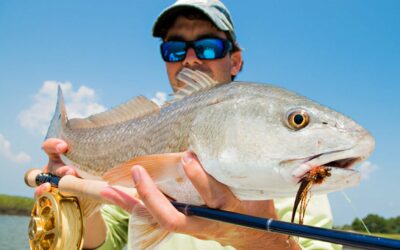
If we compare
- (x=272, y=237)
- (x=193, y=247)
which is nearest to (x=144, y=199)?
(x=272, y=237)

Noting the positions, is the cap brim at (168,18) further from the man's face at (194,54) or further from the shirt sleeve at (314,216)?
the shirt sleeve at (314,216)

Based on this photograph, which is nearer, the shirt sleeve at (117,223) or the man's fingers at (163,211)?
the man's fingers at (163,211)

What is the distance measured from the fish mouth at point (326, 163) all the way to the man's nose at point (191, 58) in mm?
2457

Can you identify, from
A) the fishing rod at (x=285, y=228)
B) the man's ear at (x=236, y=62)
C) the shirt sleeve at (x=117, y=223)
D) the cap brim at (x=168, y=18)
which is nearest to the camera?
the fishing rod at (x=285, y=228)

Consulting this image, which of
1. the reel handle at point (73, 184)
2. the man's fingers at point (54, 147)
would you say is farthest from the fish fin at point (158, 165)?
the man's fingers at point (54, 147)

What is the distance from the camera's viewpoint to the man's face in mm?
4141

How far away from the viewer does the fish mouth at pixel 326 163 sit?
1793 millimetres

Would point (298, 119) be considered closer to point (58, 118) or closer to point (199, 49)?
point (199, 49)

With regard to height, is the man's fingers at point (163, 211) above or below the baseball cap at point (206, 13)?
below

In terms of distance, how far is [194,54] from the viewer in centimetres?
412

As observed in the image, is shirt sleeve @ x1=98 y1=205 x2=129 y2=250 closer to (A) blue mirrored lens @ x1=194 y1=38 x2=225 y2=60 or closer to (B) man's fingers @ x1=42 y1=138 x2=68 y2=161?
(B) man's fingers @ x1=42 y1=138 x2=68 y2=161

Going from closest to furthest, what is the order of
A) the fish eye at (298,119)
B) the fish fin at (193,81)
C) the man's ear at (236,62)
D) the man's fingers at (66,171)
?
the fish eye at (298,119), the fish fin at (193,81), the man's fingers at (66,171), the man's ear at (236,62)

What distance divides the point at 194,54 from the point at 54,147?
1602mm

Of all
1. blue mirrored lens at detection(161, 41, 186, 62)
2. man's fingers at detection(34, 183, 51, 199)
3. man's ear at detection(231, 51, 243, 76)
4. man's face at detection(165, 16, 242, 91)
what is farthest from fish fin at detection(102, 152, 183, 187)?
man's ear at detection(231, 51, 243, 76)
